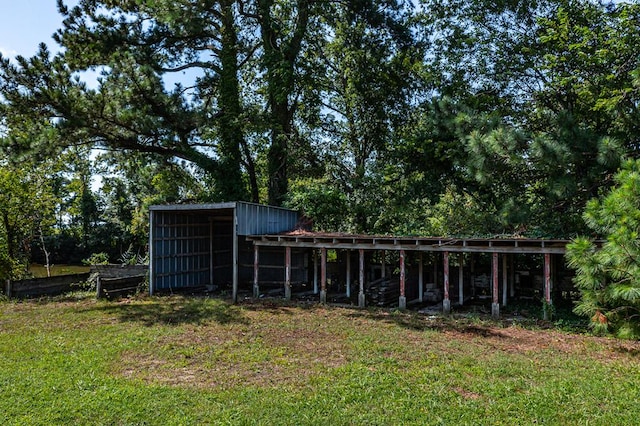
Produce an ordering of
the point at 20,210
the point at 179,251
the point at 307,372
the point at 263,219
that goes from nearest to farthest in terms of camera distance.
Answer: the point at 307,372 < the point at 263,219 < the point at 179,251 < the point at 20,210

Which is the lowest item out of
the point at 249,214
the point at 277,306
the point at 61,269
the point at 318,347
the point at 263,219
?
the point at 61,269

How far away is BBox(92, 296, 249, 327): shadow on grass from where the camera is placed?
32.1 feet

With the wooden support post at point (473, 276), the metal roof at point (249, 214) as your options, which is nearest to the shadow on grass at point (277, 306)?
the metal roof at point (249, 214)

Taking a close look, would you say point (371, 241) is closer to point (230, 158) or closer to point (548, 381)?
point (548, 381)

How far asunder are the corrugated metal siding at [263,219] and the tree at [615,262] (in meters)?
8.16

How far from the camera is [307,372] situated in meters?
6.21

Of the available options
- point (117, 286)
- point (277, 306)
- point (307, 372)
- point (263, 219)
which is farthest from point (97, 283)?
point (307, 372)

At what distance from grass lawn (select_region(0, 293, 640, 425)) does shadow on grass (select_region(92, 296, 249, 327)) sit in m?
0.11

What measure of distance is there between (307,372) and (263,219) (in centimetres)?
771

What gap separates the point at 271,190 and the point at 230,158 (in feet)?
7.10

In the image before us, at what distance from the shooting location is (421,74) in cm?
1588

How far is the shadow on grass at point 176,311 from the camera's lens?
9.79 metres

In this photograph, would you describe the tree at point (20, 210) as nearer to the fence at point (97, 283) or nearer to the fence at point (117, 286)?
the fence at point (97, 283)

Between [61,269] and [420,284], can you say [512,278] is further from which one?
[61,269]
